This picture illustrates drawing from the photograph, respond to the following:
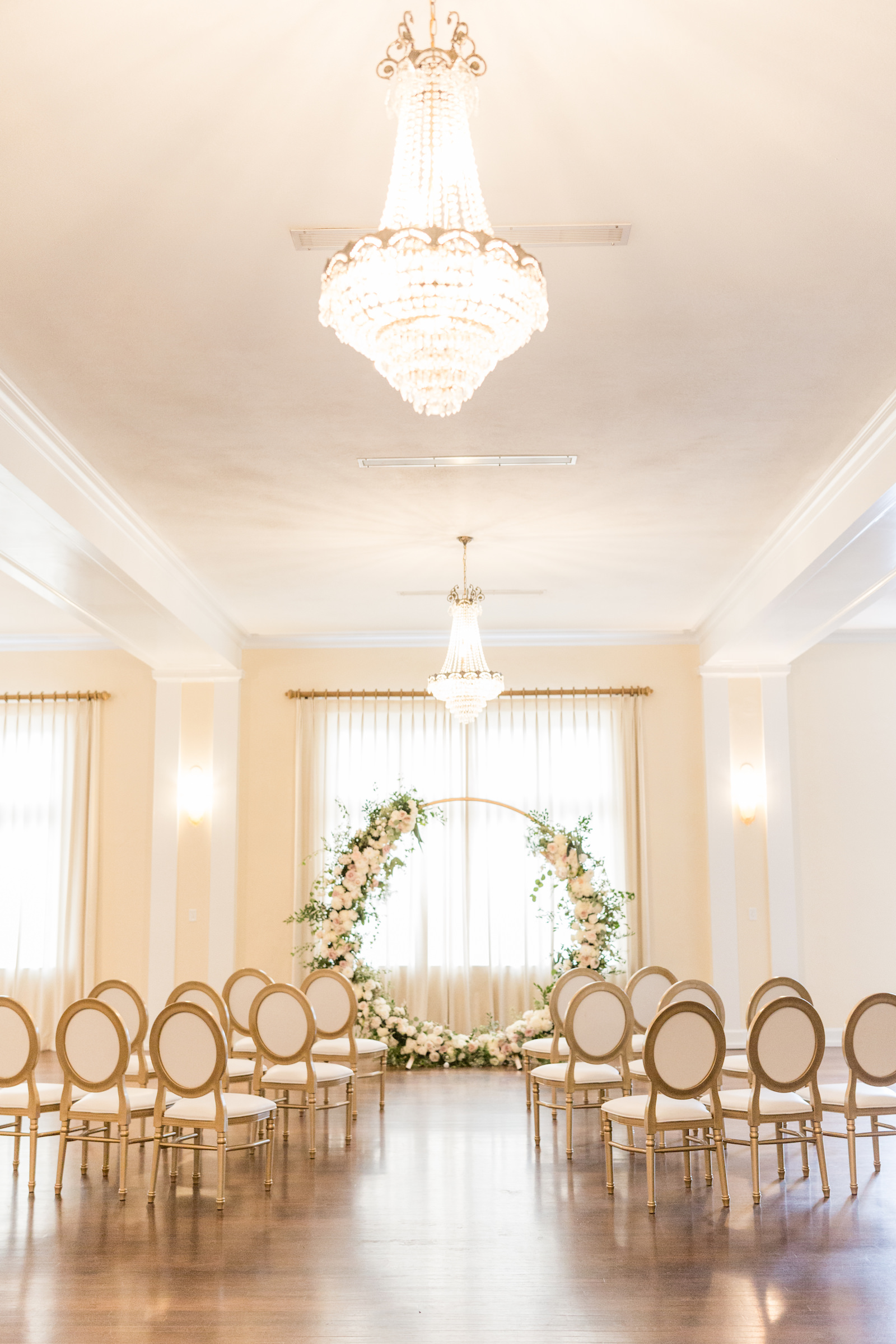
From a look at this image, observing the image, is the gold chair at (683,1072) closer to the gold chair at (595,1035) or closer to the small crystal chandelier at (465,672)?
the gold chair at (595,1035)

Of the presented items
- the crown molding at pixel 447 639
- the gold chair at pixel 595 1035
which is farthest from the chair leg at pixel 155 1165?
the crown molding at pixel 447 639

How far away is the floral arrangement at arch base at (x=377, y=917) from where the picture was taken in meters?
9.59

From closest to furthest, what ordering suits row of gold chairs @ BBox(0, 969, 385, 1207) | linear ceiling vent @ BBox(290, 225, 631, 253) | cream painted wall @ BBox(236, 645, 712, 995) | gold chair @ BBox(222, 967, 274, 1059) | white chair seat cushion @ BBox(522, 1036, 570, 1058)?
linear ceiling vent @ BBox(290, 225, 631, 253)
row of gold chairs @ BBox(0, 969, 385, 1207)
white chair seat cushion @ BBox(522, 1036, 570, 1058)
gold chair @ BBox(222, 967, 274, 1059)
cream painted wall @ BBox(236, 645, 712, 995)

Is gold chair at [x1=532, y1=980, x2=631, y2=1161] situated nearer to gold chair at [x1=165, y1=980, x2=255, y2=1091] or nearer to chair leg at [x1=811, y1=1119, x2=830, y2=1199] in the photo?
chair leg at [x1=811, y1=1119, x2=830, y2=1199]

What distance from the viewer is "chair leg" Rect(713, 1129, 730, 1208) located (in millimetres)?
5750

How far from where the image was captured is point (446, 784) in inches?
431

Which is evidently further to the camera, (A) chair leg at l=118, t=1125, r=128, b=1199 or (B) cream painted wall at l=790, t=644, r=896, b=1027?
(B) cream painted wall at l=790, t=644, r=896, b=1027

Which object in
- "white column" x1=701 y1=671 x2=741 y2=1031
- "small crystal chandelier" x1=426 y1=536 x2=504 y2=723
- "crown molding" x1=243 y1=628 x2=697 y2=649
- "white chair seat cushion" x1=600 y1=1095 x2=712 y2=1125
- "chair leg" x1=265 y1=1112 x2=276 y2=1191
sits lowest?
"chair leg" x1=265 y1=1112 x2=276 y2=1191

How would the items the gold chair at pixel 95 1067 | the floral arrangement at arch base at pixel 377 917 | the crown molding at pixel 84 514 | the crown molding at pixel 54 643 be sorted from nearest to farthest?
the crown molding at pixel 84 514 → the gold chair at pixel 95 1067 → the floral arrangement at arch base at pixel 377 917 → the crown molding at pixel 54 643

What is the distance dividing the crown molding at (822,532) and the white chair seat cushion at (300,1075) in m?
4.41

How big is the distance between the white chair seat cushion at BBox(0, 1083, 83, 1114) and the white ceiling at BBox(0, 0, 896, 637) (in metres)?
3.55

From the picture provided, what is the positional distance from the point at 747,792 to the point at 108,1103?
647 centimetres

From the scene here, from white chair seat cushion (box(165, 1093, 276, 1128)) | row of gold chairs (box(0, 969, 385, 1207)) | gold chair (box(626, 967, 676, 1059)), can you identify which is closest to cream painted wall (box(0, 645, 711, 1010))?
gold chair (box(626, 967, 676, 1059))

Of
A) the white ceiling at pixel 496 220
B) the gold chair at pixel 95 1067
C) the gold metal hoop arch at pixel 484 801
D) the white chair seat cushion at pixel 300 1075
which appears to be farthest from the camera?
the gold metal hoop arch at pixel 484 801
